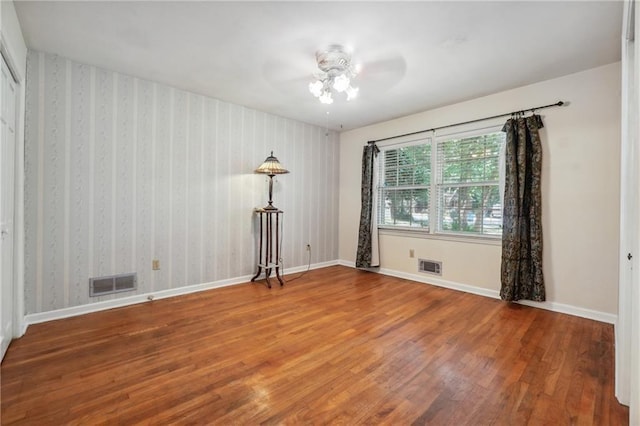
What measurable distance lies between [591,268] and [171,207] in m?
4.56

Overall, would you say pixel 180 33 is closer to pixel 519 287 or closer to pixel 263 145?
pixel 263 145

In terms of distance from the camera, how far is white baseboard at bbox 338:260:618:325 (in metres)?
2.76

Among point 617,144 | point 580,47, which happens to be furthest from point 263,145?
point 617,144

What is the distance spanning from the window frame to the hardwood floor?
3.04ft

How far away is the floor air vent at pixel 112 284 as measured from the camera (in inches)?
114

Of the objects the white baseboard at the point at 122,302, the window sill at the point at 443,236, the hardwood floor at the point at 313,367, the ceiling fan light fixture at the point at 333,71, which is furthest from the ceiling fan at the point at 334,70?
the white baseboard at the point at 122,302

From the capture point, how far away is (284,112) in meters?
4.23

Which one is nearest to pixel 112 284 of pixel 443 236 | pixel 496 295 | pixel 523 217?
pixel 443 236

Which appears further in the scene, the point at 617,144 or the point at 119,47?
the point at 617,144

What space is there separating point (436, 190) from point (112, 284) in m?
4.12

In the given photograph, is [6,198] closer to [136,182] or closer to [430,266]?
[136,182]

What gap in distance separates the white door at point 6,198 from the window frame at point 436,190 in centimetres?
418

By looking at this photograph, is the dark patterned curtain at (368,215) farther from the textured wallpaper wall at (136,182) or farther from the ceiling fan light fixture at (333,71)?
the ceiling fan light fixture at (333,71)

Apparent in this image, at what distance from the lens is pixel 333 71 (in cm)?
263
